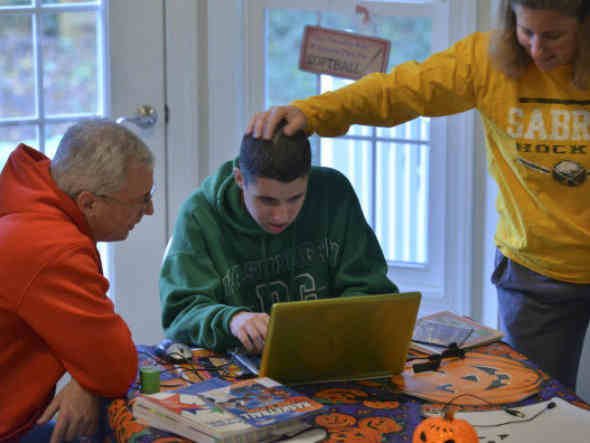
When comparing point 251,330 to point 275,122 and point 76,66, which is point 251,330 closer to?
point 275,122

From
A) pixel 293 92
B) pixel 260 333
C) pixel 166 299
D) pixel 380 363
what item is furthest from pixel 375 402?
pixel 293 92

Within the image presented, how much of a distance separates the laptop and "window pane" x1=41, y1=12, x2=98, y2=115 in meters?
1.53

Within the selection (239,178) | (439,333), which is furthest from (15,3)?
(439,333)

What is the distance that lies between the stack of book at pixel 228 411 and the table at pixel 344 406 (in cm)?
3

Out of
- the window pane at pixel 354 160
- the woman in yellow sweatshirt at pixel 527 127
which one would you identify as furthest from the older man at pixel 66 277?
the window pane at pixel 354 160

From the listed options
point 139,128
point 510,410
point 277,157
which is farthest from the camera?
point 139,128

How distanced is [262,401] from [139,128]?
1675 millimetres

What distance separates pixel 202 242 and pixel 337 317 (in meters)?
0.48

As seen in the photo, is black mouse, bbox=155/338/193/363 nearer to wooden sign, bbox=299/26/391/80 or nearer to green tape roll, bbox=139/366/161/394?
green tape roll, bbox=139/366/161/394

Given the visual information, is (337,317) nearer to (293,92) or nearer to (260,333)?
(260,333)

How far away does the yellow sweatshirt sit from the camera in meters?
1.93

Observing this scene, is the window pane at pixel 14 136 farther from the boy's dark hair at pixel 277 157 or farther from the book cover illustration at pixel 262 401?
the book cover illustration at pixel 262 401

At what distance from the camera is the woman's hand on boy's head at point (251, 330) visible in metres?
1.70

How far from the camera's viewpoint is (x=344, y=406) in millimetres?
1525
